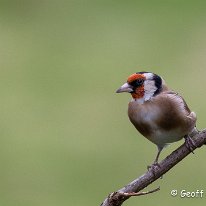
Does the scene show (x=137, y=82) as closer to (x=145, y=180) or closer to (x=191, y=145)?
(x=191, y=145)

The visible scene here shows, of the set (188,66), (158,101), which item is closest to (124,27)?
(188,66)

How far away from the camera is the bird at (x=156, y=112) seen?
11.6ft

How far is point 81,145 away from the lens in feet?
27.6

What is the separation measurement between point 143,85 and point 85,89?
6529 millimetres

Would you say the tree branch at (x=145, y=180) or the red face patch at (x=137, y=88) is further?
the red face patch at (x=137, y=88)

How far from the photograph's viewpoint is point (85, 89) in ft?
33.1

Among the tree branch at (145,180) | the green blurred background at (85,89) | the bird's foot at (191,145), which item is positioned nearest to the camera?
the tree branch at (145,180)

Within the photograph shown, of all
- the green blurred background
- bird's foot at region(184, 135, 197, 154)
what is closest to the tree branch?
bird's foot at region(184, 135, 197, 154)

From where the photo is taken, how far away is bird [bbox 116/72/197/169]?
3.54m

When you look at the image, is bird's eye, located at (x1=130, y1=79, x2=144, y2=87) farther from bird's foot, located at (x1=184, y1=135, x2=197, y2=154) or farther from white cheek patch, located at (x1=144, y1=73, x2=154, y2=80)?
bird's foot, located at (x1=184, y1=135, x2=197, y2=154)

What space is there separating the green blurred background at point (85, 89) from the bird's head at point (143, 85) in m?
3.20

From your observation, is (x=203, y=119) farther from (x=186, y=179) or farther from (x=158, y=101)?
(x=158, y=101)

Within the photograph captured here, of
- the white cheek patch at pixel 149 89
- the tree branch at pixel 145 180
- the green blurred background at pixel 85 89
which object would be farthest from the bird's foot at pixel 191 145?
the green blurred background at pixel 85 89

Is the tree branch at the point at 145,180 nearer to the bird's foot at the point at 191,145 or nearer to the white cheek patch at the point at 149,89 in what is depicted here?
the bird's foot at the point at 191,145
